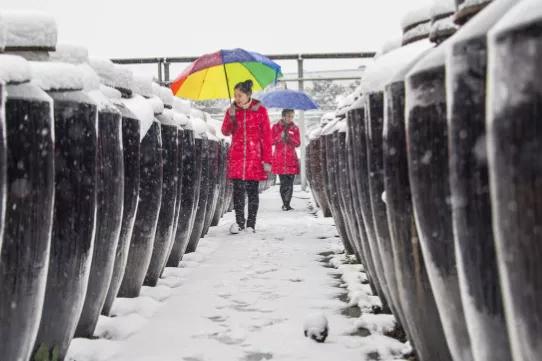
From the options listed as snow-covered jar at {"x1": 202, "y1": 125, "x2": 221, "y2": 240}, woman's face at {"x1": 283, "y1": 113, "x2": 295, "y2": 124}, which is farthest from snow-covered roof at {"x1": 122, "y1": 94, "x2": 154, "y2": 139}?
woman's face at {"x1": 283, "y1": 113, "x2": 295, "y2": 124}

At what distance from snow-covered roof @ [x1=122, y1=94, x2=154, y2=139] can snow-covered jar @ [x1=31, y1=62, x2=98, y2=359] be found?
0.62m

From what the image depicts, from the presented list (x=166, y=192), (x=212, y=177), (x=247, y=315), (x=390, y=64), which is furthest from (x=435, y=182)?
(x=212, y=177)

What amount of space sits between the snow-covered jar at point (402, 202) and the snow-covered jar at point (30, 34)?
2.86 ft

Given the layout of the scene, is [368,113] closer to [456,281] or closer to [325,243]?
[456,281]

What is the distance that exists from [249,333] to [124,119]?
0.89 meters

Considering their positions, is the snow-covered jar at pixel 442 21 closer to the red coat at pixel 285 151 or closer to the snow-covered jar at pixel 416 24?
the snow-covered jar at pixel 416 24

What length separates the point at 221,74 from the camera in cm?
733

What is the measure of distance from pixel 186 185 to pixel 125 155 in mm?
1367

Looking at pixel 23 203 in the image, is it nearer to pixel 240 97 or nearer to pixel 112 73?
pixel 112 73

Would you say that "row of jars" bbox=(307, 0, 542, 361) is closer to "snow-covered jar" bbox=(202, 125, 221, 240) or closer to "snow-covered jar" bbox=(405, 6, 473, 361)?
"snow-covered jar" bbox=(405, 6, 473, 361)

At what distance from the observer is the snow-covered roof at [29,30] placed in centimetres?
162

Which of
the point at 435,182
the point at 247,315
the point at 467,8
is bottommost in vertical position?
the point at 247,315

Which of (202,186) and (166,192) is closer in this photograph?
(166,192)

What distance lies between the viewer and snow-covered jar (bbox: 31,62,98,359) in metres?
1.65
